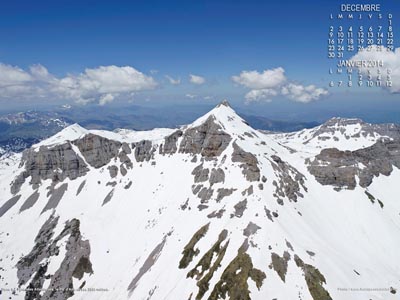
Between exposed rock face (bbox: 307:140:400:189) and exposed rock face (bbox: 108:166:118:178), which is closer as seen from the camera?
exposed rock face (bbox: 307:140:400:189)

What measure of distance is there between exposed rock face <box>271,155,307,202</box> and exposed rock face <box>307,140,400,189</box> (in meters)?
11.5

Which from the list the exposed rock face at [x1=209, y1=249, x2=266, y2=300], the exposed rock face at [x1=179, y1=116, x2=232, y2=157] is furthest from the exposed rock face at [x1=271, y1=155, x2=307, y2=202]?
the exposed rock face at [x1=209, y1=249, x2=266, y2=300]

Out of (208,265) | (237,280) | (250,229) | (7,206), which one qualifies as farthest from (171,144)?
(237,280)

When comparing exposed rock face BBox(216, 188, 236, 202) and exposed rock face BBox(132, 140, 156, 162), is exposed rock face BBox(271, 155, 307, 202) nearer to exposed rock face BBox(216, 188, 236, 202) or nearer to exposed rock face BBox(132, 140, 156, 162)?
exposed rock face BBox(216, 188, 236, 202)

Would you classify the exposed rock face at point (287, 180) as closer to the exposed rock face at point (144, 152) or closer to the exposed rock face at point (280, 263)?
the exposed rock face at point (280, 263)

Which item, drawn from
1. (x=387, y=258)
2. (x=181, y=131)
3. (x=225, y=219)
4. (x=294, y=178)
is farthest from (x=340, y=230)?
(x=181, y=131)

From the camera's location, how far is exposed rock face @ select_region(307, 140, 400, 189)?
155375mm

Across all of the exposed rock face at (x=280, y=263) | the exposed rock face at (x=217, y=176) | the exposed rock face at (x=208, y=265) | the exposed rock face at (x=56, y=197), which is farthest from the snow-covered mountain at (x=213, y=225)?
the exposed rock face at (x=56, y=197)

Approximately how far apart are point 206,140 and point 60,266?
88.8 m

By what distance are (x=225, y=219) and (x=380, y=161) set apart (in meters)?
118

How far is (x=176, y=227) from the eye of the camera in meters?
133

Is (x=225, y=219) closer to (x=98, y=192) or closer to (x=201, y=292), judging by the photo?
(x=201, y=292)

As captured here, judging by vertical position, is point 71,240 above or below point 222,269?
below

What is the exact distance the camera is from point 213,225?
11869 cm
